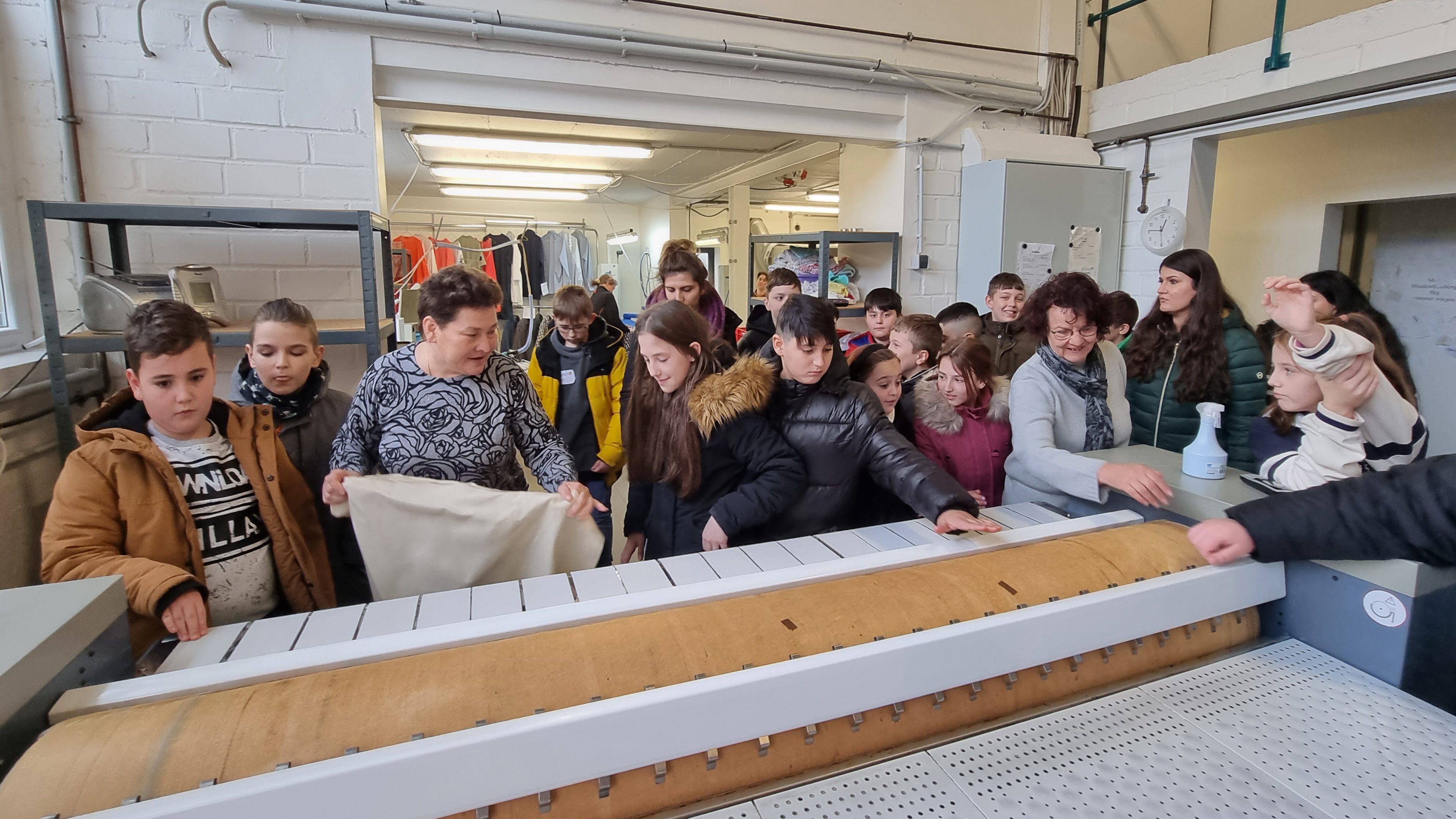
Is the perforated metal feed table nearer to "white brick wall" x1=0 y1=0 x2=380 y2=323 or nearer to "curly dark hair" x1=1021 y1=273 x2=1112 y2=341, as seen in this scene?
"curly dark hair" x1=1021 y1=273 x2=1112 y2=341

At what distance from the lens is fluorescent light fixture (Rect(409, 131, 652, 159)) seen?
16.4ft

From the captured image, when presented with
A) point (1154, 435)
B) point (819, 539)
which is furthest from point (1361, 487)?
point (1154, 435)

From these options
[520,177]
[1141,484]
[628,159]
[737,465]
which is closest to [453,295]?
[737,465]

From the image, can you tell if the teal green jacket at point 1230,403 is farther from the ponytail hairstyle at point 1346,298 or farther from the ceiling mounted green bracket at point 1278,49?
the ceiling mounted green bracket at point 1278,49

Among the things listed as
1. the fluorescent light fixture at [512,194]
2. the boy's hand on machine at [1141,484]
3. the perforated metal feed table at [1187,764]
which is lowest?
the perforated metal feed table at [1187,764]

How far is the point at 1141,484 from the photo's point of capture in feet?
4.36

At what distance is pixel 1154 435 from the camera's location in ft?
7.15

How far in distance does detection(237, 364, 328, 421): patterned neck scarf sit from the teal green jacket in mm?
2295

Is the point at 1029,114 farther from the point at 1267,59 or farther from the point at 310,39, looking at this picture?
the point at 310,39

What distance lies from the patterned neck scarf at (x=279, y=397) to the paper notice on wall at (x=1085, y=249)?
12.4 feet

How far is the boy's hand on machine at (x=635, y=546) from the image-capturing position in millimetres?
2061

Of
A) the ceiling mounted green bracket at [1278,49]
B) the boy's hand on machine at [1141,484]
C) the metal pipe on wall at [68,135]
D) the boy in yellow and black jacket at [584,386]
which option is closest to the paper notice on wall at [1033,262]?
the ceiling mounted green bracket at [1278,49]

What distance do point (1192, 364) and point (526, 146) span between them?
4669 mm

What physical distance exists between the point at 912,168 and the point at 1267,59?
5.35 feet
